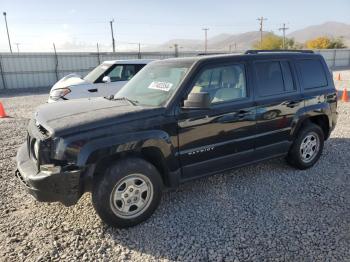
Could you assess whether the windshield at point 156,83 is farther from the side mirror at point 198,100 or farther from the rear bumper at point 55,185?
the rear bumper at point 55,185

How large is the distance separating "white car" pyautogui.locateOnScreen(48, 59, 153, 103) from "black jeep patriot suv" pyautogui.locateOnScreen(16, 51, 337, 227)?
407 cm

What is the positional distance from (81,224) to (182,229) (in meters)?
1.15

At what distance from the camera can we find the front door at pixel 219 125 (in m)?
3.50

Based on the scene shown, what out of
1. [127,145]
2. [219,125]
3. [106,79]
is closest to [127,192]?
[127,145]

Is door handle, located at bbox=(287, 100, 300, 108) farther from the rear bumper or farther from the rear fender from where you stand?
the rear bumper

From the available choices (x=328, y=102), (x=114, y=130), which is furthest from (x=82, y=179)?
(x=328, y=102)

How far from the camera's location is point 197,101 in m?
3.27

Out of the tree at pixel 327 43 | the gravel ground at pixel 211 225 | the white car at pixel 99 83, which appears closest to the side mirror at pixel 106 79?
the white car at pixel 99 83

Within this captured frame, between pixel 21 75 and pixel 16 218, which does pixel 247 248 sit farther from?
pixel 21 75

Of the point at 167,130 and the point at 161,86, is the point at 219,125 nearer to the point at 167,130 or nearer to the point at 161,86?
the point at 167,130

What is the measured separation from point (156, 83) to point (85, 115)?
1.07 meters

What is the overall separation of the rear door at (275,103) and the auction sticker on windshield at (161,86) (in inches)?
48.0

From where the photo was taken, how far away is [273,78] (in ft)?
14.0

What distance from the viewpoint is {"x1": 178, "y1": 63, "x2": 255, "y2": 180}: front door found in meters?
3.50
